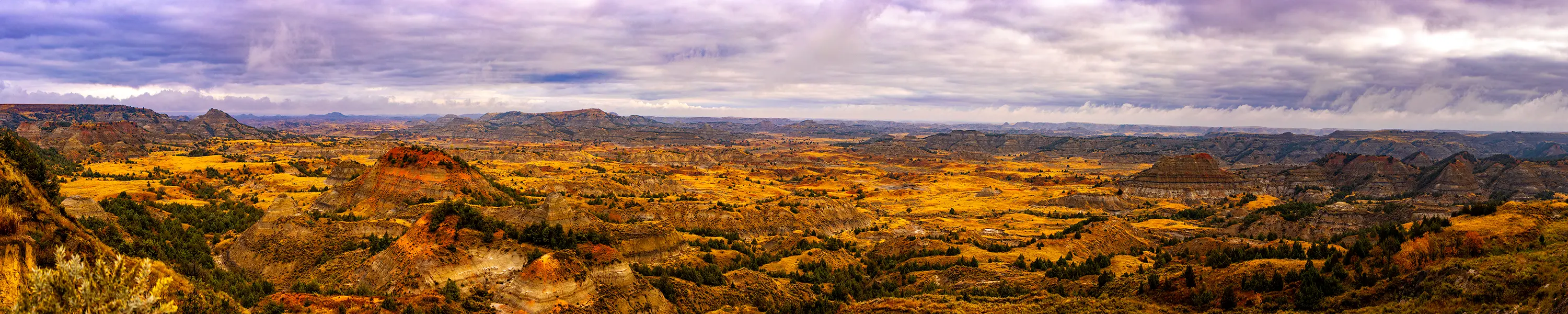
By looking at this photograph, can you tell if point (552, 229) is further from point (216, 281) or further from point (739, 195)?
point (739, 195)

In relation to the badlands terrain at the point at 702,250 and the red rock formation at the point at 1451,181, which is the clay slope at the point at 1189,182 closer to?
the badlands terrain at the point at 702,250

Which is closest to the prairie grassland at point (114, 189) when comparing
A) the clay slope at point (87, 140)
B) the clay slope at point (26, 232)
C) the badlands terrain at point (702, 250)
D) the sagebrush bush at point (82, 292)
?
the badlands terrain at point (702, 250)

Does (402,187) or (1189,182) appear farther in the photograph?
(1189,182)

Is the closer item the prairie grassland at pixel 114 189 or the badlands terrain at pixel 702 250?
the badlands terrain at pixel 702 250

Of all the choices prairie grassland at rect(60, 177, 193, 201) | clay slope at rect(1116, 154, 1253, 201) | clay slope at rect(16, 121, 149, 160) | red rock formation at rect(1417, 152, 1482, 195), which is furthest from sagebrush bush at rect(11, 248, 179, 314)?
red rock formation at rect(1417, 152, 1482, 195)

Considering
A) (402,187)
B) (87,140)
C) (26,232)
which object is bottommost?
(87,140)

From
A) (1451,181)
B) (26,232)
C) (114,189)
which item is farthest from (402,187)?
(1451,181)

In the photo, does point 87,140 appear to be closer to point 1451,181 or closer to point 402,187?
point 402,187

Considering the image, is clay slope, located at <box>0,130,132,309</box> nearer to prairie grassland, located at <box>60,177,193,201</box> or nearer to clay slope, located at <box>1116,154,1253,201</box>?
prairie grassland, located at <box>60,177,193,201</box>

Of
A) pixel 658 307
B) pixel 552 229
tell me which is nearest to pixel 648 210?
pixel 552 229
